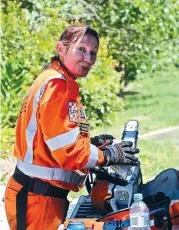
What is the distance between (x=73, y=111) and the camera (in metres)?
3.87

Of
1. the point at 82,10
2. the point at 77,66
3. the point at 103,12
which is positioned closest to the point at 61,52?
the point at 77,66

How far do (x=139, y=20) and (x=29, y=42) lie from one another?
5057 mm

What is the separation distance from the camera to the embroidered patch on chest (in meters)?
3.85

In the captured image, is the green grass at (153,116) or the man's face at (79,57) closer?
the man's face at (79,57)

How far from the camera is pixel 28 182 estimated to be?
4.08 m

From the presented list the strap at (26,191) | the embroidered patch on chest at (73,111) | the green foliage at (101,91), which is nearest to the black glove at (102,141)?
the strap at (26,191)

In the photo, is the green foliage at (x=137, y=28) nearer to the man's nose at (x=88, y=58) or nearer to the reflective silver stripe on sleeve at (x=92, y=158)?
the man's nose at (x=88, y=58)

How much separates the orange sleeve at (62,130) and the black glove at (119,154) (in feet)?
0.83

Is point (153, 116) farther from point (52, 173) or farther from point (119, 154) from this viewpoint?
point (52, 173)

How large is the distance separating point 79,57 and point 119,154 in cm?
64

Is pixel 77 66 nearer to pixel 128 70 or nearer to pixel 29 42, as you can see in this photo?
pixel 29 42

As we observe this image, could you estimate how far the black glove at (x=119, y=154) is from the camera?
4113mm

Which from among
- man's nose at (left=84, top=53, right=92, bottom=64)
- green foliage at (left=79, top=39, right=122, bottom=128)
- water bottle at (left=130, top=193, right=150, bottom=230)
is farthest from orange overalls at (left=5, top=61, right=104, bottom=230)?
green foliage at (left=79, top=39, right=122, bottom=128)

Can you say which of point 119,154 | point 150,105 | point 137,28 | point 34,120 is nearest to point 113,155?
point 119,154
